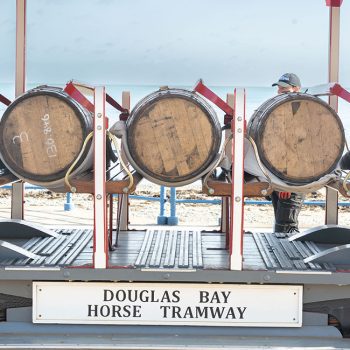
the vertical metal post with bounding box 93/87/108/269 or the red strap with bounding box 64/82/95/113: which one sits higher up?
the red strap with bounding box 64/82/95/113

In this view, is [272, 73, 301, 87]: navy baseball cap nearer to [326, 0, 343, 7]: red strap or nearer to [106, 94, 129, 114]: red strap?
[326, 0, 343, 7]: red strap

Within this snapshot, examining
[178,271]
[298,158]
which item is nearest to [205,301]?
[178,271]

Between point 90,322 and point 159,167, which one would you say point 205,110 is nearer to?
point 159,167

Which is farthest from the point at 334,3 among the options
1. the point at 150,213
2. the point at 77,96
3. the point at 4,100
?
the point at 150,213

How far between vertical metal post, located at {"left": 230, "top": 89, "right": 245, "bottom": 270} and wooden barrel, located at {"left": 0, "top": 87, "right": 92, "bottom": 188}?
2.55 ft

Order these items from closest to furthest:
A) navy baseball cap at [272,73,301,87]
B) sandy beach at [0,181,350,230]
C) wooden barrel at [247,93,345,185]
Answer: wooden barrel at [247,93,345,185]
navy baseball cap at [272,73,301,87]
sandy beach at [0,181,350,230]

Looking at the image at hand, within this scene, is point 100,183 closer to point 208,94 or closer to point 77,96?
point 77,96

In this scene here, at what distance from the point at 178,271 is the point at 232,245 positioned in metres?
0.30

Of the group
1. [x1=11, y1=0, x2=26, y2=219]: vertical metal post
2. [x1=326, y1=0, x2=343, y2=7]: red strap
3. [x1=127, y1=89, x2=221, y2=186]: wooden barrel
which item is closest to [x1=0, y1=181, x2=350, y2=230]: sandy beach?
[x1=11, y1=0, x2=26, y2=219]: vertical metal post

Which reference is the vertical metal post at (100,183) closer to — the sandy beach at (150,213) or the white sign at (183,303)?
the white sign at (183,303)

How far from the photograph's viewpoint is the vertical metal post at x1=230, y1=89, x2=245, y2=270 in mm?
3721

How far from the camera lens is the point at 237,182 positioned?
149 inches

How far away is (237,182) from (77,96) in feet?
3.01

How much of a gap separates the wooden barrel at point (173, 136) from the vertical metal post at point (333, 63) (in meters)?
1.24
